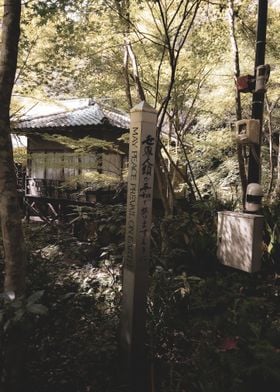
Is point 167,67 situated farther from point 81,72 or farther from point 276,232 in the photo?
point 276,232

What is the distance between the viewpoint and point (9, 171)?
2959mm

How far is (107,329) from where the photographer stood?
355 cm

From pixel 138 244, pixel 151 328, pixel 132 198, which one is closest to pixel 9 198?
pixel 132 198

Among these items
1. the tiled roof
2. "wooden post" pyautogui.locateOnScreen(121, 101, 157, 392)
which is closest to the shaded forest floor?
"wooden post" pyautogui.locateOnScreen(121, 101, 157, 392)

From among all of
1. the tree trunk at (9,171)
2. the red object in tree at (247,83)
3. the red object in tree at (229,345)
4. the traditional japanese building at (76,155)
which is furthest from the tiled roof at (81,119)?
the red object in tree at (229,345)

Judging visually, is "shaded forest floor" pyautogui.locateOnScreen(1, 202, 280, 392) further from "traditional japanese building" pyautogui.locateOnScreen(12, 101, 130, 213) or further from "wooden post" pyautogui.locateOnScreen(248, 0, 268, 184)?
"traditional japanese building" pyautogui.locateOnScreen(12, 101, 130, 213)

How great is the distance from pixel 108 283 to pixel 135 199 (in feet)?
5.21

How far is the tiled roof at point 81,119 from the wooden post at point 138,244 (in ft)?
32.7

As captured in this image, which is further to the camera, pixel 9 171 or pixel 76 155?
pixel 76 155

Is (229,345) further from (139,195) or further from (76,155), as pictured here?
(76,155)

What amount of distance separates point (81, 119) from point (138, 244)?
11.5 meters

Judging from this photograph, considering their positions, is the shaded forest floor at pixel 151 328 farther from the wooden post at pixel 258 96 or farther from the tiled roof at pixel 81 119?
the tiled roof at pixel 81 119

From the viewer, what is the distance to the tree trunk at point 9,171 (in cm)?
295

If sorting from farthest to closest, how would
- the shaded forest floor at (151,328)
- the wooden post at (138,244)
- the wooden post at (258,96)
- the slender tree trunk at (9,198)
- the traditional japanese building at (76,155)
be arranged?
the traditional japanese building at (76,155), the wooden post at (258,96), the wooden post at (138,244), the slender tree trunk at (9,198), the shaded forest floor at (151,328)
